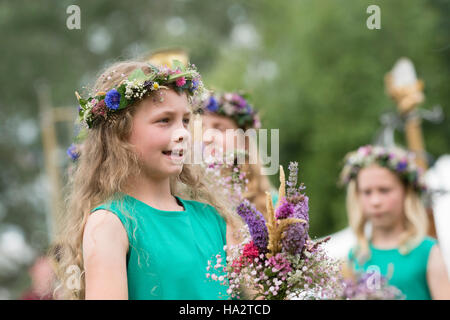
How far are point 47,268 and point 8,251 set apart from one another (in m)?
19.5

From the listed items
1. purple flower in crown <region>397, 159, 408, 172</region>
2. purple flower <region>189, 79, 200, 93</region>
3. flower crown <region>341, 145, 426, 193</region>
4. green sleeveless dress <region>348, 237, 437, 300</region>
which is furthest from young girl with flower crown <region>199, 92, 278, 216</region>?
purple flower in crown <region>397, 159, 408, 172</region>

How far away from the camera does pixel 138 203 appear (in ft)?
10.4

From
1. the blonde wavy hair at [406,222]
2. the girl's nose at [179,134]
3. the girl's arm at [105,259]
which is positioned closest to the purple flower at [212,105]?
the blonde wavy hair at [406,222]

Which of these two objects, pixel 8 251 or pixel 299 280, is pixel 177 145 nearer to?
pixel 299 280

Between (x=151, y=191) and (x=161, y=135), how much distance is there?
0.29 m

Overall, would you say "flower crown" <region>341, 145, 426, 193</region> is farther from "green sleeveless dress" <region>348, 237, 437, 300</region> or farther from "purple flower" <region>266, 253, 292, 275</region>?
"purple flower" <region>266, 253, 292, 275</region>

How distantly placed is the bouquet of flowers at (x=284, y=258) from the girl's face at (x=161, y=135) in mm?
465

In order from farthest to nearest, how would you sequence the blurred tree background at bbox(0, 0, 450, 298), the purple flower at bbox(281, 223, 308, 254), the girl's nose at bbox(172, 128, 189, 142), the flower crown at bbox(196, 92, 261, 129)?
the blurred tree background at bbox(0, 0, 450, 298) → the flower crown at bbox(196, 92, 261, 129) → the girl's nose at bbox(172, 128, 189, 142) → the purple flower at bbox(281, 223, 308, 254)

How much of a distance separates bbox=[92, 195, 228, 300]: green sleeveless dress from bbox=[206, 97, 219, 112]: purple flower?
215cm

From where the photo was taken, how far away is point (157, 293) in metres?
2.94

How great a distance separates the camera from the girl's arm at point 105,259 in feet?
8.96

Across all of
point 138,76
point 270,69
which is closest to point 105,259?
point 138,76

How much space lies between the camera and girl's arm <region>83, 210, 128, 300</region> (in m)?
2.73
